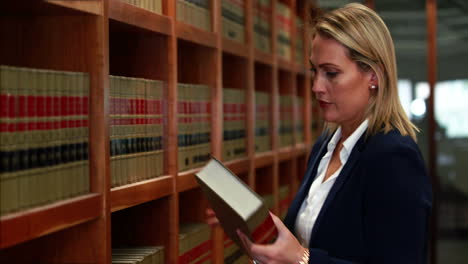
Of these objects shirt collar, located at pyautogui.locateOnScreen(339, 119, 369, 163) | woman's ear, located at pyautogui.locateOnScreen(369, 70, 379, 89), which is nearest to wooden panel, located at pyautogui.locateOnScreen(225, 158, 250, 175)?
shirt collar, located at pyautogui.locateOnScreen(339, 119, 369, 163)

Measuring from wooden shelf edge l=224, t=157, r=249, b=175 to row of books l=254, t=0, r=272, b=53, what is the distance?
0.71m

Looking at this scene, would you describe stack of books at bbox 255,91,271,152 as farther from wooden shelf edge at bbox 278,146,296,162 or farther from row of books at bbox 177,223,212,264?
row of books at bbox 177,223,212,264

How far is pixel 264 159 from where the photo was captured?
350cm

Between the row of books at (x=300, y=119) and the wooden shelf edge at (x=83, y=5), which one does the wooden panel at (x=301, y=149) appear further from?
the wooden shelf edge at (x=83, y=5)

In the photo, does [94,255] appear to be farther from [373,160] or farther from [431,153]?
[431,153]

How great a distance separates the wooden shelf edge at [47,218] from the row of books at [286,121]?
2.51 metres

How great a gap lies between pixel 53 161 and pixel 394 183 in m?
0.86

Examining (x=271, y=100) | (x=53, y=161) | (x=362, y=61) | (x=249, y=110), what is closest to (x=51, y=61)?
(x=53, y=161)

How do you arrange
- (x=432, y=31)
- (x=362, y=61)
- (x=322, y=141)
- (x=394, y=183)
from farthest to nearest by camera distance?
1. (x=432, y=31)
2. (x=322, y=141)
3. (x=362, y=61)
4. (x=394, y=183)

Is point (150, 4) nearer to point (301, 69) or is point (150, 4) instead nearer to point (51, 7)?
point (51, 7)

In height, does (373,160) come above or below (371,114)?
below

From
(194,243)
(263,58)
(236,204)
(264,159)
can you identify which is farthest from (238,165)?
(236,204)

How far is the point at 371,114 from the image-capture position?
1.80 meters

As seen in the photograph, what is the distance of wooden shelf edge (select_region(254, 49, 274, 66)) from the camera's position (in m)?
3.38
